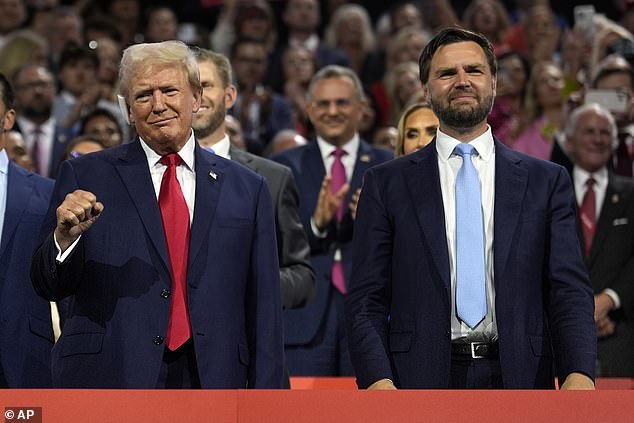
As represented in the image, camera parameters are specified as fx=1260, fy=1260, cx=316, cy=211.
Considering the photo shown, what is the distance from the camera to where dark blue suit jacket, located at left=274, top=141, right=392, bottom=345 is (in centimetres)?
609

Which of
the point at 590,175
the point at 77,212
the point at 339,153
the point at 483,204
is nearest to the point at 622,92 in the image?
the point at 590,175

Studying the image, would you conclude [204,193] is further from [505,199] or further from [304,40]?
[304,40]

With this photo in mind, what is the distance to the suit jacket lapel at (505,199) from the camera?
3791 millimetres

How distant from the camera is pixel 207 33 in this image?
11023 mm

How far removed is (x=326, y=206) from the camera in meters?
5.83

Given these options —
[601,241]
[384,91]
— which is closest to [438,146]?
[601,241]

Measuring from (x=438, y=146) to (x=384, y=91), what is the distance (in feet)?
18.4

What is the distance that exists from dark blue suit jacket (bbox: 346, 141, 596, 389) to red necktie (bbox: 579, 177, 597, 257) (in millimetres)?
2610

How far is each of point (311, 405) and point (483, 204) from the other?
3.65ft

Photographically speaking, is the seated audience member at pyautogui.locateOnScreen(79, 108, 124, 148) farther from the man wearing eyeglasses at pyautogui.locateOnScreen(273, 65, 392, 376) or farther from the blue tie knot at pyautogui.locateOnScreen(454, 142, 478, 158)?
the blue tie knot at pyautogui.locateOnScreen(454, 142, 478, 158)

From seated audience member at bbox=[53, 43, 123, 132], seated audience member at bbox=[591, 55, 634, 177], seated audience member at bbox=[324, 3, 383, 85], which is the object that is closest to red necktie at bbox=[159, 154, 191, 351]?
seated audience member at bbox=[591, 55, 634, 177]

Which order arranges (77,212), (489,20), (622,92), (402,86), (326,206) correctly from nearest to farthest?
(77,212)
(326,206)
(622,92)
(402,86)
(489,20)

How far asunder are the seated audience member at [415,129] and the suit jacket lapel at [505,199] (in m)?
1.40

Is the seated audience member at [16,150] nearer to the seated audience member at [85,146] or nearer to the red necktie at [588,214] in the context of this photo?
the seated audience member at [85,146]
